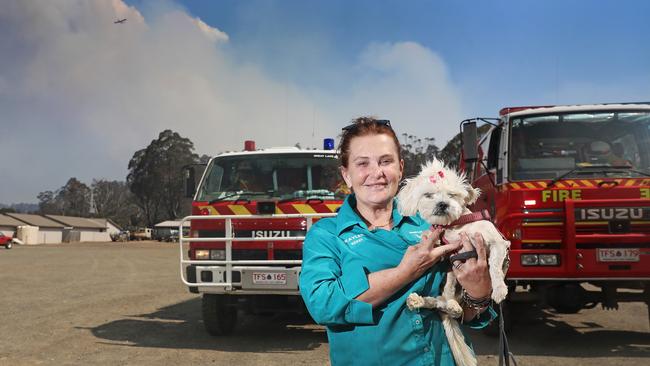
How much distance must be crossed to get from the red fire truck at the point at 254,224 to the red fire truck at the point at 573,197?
7.05 feet

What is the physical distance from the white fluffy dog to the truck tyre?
5.50 m

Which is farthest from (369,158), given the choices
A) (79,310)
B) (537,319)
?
(79,310)

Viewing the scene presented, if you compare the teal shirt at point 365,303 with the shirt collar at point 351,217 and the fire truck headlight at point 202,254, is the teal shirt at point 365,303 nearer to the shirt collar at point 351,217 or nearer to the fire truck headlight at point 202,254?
the shirt collar at point 351,217

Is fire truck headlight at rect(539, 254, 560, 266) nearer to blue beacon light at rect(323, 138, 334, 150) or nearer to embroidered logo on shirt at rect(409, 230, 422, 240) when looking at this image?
blue beacon light at rect(323, 138, 334, 150)

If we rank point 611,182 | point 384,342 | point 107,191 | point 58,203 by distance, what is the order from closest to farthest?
point 384,342 < point 611,182 < point 107,191 < point 58,203

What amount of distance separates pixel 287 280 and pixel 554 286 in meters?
3.32

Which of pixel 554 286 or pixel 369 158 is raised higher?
pixel 369 158

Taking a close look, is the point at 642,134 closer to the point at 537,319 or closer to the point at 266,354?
the point at 537,319

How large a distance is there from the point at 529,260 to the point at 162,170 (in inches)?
2465

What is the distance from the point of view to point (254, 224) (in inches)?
267

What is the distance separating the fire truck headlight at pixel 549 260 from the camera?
606 cm

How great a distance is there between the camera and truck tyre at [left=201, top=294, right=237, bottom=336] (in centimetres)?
716

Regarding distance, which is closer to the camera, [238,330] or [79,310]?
[238,330]

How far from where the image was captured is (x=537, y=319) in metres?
9.07
